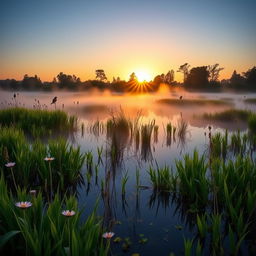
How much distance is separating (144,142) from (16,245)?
247 inches

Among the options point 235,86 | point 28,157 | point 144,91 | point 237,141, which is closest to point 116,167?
point 28,157

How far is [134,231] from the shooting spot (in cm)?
342

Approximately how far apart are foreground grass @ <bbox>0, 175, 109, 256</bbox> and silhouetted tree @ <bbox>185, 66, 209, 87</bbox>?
63231mm

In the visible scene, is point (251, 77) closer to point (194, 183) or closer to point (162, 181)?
point (162, 181)

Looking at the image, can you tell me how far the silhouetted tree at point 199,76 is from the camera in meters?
61.2

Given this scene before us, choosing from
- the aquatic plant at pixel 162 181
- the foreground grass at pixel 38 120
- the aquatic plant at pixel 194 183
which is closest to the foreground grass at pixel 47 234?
the aquatic plant at pixel 194 183

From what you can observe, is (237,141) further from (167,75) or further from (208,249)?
(167,75)

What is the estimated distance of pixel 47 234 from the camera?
89.7 inches

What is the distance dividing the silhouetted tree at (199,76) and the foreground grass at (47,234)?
207 ft

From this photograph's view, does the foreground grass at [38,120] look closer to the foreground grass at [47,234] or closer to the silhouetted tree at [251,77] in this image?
the foreground grass at [47,234]

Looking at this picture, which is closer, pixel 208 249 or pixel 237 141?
pixel 208 249

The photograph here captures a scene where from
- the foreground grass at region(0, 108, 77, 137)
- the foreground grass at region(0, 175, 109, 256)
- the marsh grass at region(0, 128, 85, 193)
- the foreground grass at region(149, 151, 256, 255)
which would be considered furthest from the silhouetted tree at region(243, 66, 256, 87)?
the foreground grass at region(0, 175, 109, 256)

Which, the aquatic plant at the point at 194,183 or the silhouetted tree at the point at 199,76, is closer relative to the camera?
the aquatic plant at the point at 194,183

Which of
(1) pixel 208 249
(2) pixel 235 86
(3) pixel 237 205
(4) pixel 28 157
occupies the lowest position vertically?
(1) pixel 208 249
